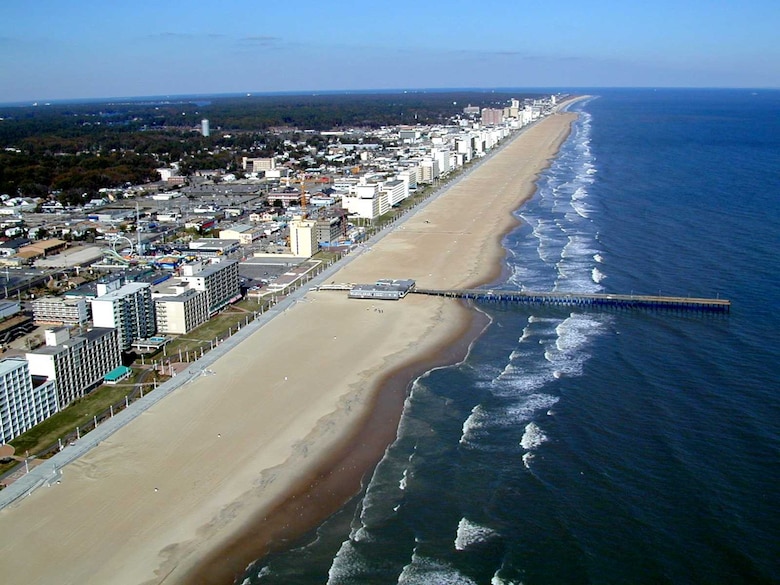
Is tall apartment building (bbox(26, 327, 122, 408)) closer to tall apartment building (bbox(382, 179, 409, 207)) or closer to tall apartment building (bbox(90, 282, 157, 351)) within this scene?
tall apartment building (bbox(90, 282, 157, 351))

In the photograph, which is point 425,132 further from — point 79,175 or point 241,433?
point 241,433

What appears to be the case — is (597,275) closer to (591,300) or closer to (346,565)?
(591,300)

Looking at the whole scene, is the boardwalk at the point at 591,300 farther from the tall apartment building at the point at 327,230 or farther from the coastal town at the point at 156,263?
the tall apartment building at the point at 327,230

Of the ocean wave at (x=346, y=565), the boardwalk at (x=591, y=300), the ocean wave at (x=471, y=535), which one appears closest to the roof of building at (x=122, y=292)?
the boardwalk at (x=591, y=300)

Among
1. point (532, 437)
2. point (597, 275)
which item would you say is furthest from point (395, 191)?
point (532, 437)

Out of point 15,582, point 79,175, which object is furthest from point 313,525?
point 79,175

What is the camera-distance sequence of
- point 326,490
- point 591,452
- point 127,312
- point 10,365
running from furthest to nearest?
1. point 127,312
2. point 10,365
3. point 591,452
4. point 326,490
